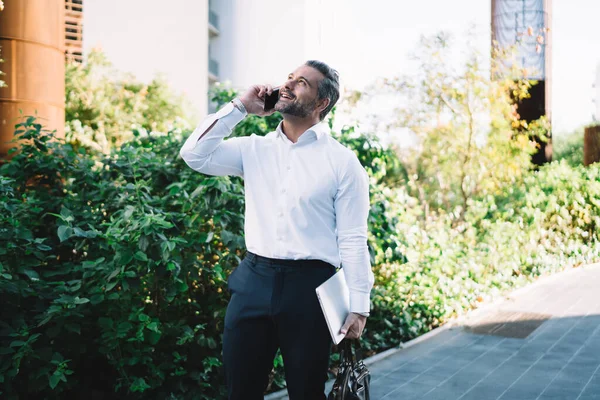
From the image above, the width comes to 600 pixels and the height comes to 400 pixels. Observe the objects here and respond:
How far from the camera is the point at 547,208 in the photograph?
10414 millimetres

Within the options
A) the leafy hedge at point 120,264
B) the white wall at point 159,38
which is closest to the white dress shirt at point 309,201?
the leafy hedge at point 120,264

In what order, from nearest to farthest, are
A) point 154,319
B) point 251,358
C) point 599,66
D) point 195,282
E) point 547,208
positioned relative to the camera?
point 251,358 < point 154,319 < point 195,282 < point 547,208 < point 599,66

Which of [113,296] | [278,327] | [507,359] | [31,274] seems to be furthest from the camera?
[507,359]

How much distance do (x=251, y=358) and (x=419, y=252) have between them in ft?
16.7

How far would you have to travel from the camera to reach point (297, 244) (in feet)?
8.38

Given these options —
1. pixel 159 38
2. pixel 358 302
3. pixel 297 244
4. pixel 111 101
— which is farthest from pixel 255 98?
pixel 159 38

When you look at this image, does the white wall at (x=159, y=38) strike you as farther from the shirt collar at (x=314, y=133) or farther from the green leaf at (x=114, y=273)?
the shirt collar at (x=314, y=133)

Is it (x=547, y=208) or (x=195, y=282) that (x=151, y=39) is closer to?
(x=547, y=208)

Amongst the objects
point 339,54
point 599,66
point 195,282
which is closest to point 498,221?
point 195,282

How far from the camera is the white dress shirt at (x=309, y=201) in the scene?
8.41 ft

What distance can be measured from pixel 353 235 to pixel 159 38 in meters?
32.1

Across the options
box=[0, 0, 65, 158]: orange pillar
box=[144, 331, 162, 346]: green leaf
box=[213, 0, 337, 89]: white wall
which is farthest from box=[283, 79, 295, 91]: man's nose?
box=[213, 0, 337, 89]: white wall

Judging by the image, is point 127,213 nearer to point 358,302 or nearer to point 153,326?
point 153,326

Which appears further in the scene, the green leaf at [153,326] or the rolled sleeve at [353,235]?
the green leaf at [153,326]
